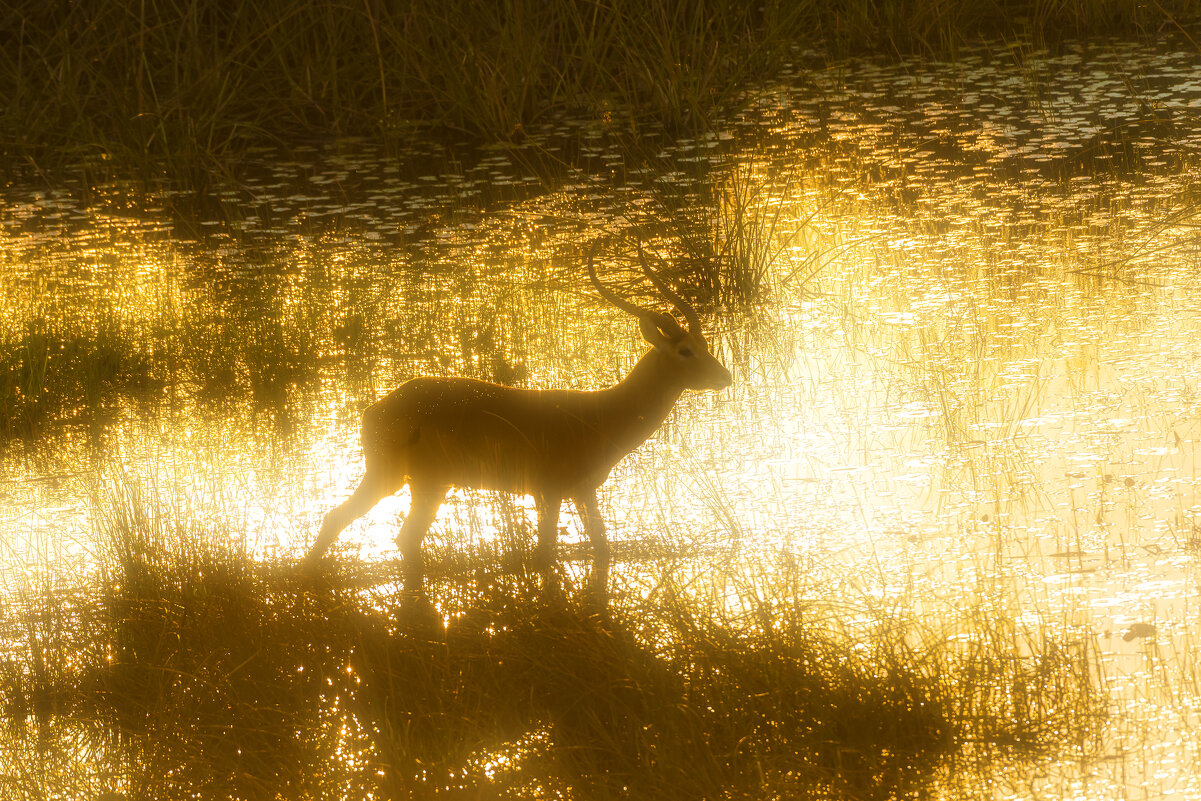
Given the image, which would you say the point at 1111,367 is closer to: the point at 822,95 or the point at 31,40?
the point at 822,95

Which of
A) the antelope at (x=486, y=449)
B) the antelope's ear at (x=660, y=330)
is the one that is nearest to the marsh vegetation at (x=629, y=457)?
the antelope at (x=486, y=449)

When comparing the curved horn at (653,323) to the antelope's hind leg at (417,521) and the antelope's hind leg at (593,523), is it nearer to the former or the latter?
the antelope's hind leg at (593,523)

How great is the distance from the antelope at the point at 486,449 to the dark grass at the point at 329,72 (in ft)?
18.3

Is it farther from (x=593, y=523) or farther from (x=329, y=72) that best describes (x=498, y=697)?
(x=329, y=72)

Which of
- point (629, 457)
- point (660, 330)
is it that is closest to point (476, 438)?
point (660, 330)

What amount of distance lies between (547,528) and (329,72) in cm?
700

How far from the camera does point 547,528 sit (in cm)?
390

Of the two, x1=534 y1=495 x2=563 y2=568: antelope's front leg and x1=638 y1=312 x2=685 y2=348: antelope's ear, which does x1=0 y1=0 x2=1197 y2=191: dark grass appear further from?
x1=534 y1=495 x2=563 y2=568: antelope's front leg

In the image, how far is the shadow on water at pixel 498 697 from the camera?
3057 mm

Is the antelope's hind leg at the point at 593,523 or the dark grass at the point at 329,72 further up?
the dark grass at the point at 329,72

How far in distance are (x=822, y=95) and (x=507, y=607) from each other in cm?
775

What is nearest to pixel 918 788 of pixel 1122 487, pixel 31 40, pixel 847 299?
pixel 1122 487

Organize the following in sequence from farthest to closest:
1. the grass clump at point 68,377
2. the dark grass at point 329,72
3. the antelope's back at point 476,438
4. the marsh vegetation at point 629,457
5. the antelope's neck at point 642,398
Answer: the dark grass at point 329,72, the grass clump at point 68,377, the antelope's neck at point 642,398, the antelope's back at point 476,438, the marsh vegetation at point 629,457

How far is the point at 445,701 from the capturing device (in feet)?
10.9
